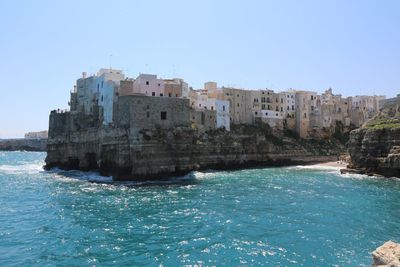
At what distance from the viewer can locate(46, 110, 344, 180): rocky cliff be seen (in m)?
51.4

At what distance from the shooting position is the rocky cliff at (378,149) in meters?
53.7

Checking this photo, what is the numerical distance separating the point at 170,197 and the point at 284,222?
13.8 meters

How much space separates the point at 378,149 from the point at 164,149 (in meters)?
32.7

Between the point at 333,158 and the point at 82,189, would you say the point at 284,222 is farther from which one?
the point at 333,158

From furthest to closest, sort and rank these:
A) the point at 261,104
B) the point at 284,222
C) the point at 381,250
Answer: the point at 261,104 < the point at 284,222 < the point at 381,250

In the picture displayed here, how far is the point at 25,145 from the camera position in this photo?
19200cm

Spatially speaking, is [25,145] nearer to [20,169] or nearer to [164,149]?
[20,169]

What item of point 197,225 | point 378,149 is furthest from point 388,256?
point 378,149

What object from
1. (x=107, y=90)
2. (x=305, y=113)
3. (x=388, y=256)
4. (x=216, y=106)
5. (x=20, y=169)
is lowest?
(x=20, y=169)

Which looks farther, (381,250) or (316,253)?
(316,253)

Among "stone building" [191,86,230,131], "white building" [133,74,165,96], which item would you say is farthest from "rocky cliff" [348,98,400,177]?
"white building" [133,74,165,96]

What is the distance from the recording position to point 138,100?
52.2 meters

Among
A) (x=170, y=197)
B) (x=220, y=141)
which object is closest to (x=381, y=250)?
(x=170, y=197)

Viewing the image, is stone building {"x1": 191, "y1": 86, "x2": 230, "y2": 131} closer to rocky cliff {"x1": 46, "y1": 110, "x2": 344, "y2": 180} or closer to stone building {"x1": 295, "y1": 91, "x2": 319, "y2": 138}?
rocky cliff {"x1": 46, "y1": 110, "x2": 344, "y2": 180}
